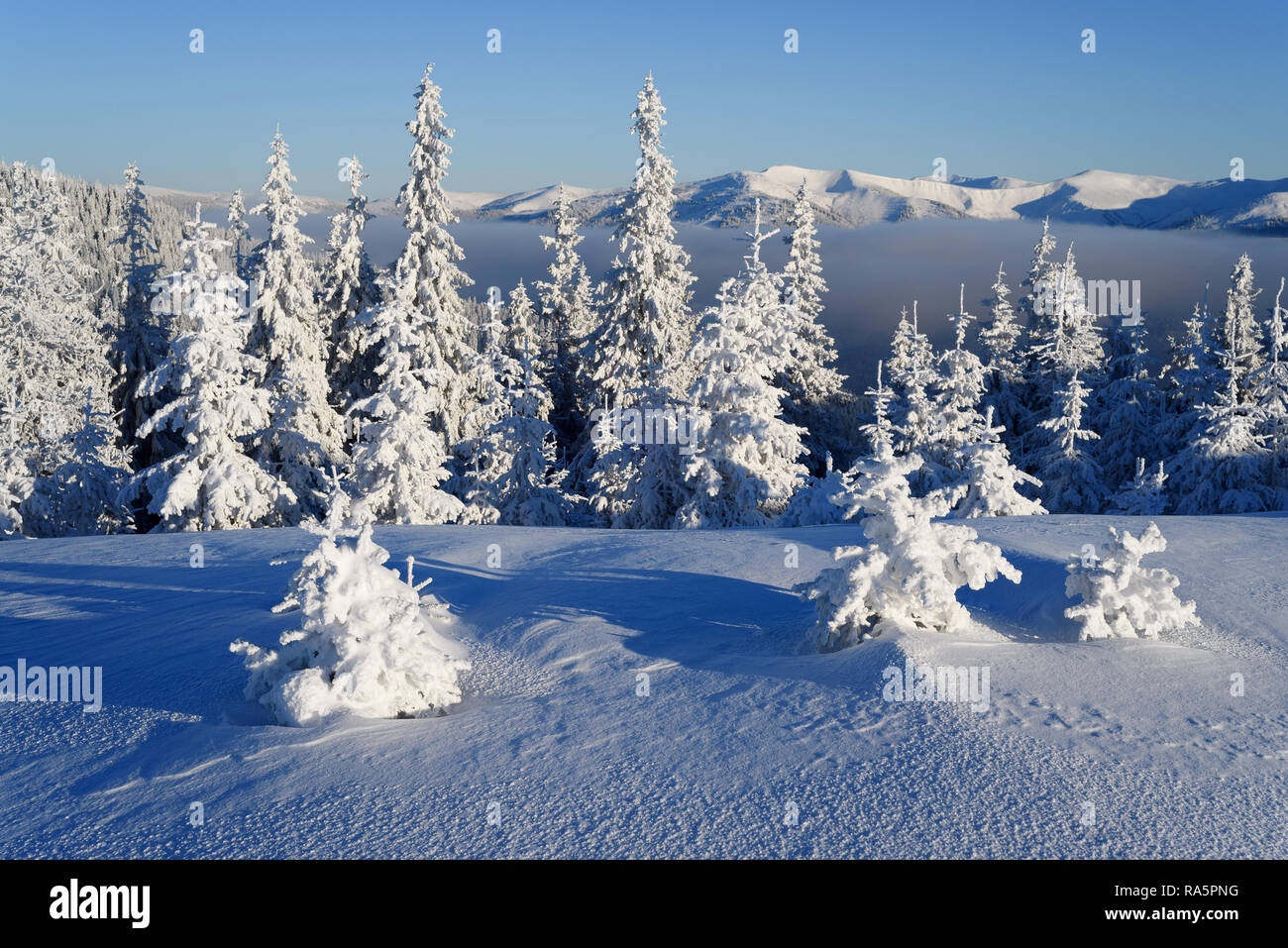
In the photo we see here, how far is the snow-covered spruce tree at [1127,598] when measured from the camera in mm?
7883

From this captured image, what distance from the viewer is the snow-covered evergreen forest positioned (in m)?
20.5

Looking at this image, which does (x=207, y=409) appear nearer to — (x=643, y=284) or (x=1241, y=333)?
(x=643, y=284)

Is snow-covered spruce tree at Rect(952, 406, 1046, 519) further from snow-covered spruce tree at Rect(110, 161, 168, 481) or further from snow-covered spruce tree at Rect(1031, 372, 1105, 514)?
snow-covered spruce tree at Rect(110, 161, 168, 481)

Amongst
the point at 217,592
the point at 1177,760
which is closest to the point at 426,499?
the point at 217,592

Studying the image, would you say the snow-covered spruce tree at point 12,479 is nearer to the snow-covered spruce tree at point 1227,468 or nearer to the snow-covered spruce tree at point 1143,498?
the snow-covered spruce tree at point 1143,498

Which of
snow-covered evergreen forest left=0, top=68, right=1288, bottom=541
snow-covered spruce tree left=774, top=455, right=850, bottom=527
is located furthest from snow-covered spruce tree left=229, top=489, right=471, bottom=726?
snow-covered spruce tree left=774, top=455, right=850, bottom=527

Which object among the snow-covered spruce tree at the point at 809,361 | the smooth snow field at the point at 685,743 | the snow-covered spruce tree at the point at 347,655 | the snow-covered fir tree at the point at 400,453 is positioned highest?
the snow-covered spruce tree at the point at 809,361

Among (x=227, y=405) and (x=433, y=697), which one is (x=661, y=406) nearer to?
(x=227, y=405)

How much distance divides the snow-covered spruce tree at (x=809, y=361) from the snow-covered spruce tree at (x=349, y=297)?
1586 cm

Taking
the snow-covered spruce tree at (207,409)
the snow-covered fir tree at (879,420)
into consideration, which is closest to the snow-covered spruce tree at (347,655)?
the snow-covered fir tree at (879,420)


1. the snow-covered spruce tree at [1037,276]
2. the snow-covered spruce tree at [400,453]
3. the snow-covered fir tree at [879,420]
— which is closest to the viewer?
the snow-covered fir tree at [879,420]

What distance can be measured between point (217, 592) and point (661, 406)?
15.2 m
